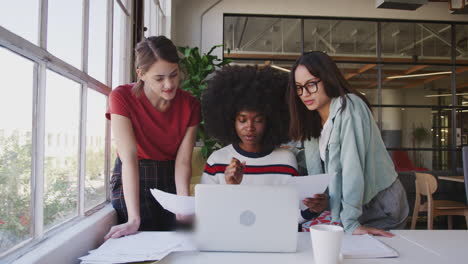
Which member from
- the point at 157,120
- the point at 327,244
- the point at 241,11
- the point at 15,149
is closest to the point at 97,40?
the point at 157,120

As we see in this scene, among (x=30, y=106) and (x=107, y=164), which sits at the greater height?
(x=30, y=106)

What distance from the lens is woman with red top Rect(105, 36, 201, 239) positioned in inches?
61.3

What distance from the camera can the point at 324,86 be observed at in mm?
1656

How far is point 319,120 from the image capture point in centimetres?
183

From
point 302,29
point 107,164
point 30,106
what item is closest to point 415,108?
point 302,29

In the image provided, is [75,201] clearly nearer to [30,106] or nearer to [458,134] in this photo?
[30,106]

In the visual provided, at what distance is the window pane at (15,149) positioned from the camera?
1.06m

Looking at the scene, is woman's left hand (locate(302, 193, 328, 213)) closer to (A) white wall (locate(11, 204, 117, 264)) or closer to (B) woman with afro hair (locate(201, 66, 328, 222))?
(B) woman with afro hair (locate(201, 66, 328, 222))

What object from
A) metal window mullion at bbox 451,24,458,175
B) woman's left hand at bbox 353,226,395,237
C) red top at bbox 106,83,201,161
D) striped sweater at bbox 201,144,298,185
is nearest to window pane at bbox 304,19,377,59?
metal window mullion at bbox 451,24,458,175

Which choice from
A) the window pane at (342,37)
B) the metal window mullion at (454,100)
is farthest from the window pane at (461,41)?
the window pane at (342,37)

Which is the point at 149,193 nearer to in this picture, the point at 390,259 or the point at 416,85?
the point at 390,259

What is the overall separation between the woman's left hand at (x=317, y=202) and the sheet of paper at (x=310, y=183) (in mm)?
137

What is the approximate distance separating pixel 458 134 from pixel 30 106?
6.62m

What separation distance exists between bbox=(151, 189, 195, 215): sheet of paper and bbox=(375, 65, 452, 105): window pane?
578cm
